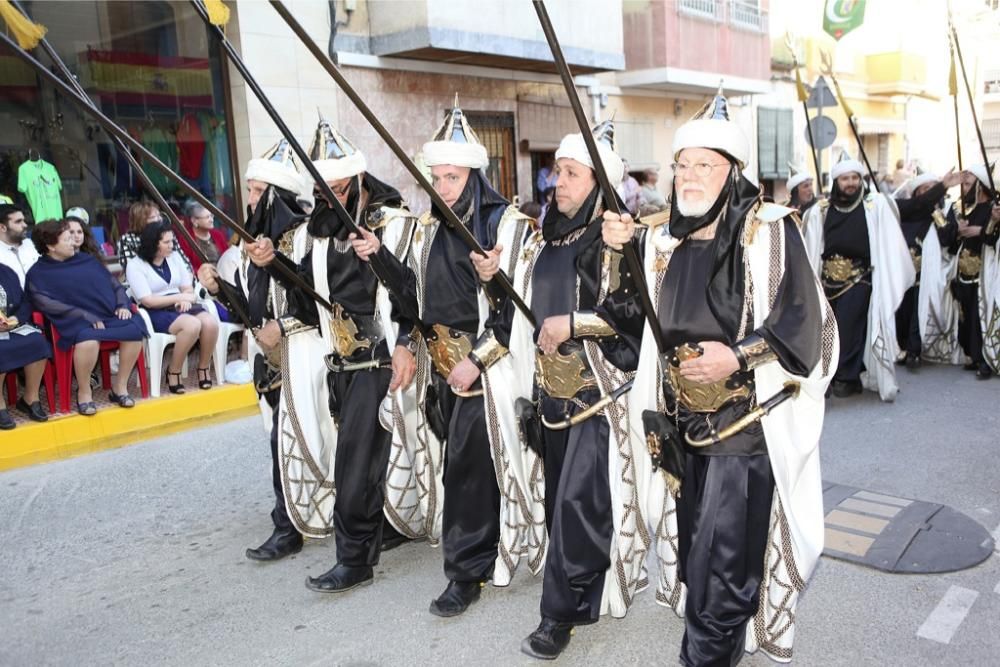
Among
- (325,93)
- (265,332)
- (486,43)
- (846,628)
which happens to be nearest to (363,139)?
(325,93)

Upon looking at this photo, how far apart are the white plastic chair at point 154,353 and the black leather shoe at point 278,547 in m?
3.09

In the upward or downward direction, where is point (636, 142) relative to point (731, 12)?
downward

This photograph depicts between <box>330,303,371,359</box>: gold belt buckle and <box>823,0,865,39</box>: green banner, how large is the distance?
1303cm

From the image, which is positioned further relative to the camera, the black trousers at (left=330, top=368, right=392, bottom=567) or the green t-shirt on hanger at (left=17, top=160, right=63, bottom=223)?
the green t-shirt on hanger at (left=17, top=160, right=63, bottom=223)

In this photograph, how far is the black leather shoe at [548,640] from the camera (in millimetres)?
3160

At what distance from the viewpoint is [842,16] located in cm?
1444

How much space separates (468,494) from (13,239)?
4796 mm

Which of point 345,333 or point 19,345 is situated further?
point 19,345

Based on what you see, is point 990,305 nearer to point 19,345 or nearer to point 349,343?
point 349,343

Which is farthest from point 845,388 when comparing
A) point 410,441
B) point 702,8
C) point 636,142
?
point 702,8

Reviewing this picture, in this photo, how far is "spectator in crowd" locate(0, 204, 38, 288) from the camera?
642 centimetres

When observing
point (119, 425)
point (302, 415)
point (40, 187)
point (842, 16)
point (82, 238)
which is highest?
point (842, 16)

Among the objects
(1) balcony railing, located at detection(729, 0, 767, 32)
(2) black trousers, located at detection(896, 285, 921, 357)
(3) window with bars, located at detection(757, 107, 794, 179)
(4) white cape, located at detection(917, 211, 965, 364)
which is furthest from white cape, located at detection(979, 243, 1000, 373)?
(3) window with bars, located at detection(757, 107, 794, 179)

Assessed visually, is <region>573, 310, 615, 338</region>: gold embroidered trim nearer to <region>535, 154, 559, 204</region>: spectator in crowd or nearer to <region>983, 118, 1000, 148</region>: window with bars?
<region>535, 154, 559, 204</region>: spectator in crowd
